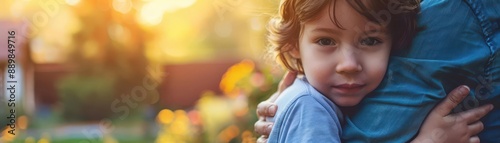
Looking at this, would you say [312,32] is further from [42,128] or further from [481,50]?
[42,128]

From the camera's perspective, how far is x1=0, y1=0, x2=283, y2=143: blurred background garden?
533cm

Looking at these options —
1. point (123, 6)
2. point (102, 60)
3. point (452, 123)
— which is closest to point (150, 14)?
point (123, 6)

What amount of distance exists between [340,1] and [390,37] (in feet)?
0.49

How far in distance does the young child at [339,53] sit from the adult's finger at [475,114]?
0.69 feet

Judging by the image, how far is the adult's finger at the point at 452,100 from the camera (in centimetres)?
164

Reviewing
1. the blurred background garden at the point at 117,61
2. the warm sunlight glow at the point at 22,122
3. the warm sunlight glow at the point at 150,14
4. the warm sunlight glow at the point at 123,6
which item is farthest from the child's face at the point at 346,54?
the warm sunlight glow at the point at 123,6

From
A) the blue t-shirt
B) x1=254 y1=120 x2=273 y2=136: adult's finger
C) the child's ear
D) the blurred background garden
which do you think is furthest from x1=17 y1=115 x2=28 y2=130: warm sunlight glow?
the blue t-shirt

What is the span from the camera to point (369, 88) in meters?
1.70

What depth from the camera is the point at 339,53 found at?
66.6 inches

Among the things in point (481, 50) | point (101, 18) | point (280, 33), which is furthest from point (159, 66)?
point (481, 50)

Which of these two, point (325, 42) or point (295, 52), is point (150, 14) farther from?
point (325, 42)

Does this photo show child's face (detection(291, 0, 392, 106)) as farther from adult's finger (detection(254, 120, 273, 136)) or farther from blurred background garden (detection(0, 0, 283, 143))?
blurred background garden (detection(0, 0, 283, 143))

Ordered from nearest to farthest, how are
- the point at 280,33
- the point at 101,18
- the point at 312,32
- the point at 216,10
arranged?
the point at 312,32 → the point at 280,33 → the point at 216,10 → the point at 101,18

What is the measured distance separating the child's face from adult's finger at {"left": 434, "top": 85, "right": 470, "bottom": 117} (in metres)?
0.15
